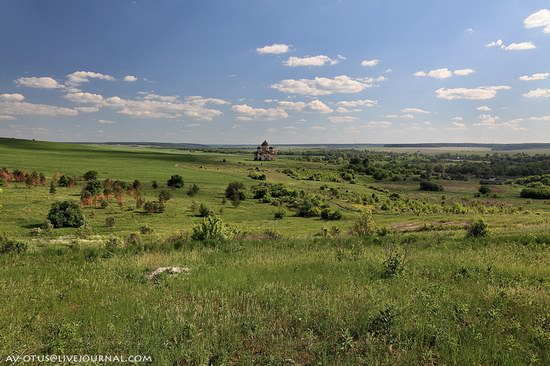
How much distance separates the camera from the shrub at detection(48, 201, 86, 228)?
3350cm

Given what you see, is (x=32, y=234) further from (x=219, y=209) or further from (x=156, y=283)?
(x=219, y=209)

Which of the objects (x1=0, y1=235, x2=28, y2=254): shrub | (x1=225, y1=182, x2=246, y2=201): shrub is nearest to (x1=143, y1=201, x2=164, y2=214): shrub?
(x1=225, y1=182, x2=246, y2=201): shrub

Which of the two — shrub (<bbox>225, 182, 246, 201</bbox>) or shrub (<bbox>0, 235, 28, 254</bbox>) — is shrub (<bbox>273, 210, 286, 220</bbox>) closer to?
shrub (<bbox>225, 182, 246, 201</bbox>)

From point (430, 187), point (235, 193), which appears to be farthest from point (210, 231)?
point (430, 187)

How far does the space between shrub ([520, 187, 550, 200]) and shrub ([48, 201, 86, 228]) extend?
386 feet

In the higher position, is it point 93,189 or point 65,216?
point 93,189

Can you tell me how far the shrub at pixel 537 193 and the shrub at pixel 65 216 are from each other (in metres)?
118

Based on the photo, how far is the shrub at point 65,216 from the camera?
33500mm

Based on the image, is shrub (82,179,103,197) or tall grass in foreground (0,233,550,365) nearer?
tall grass in foreground (0,233,550,365)

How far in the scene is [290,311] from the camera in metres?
8.60

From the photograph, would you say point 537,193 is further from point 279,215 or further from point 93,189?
point 93,189

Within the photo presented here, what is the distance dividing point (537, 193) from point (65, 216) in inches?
4771

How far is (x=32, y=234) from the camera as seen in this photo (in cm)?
2870

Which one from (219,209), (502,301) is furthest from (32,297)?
(219,209)
